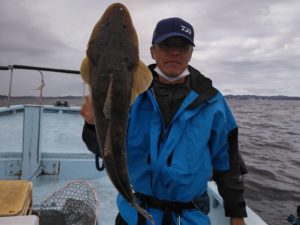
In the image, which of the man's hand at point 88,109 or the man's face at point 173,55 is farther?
the man's face at point 173,55

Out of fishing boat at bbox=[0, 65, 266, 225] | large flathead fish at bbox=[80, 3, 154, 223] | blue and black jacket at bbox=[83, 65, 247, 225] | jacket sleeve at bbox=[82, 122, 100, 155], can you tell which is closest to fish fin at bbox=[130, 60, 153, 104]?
large flathead fish at bbox=[80, 3, 154, 223]

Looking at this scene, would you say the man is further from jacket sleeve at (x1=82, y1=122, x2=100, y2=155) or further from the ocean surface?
the ocean surface

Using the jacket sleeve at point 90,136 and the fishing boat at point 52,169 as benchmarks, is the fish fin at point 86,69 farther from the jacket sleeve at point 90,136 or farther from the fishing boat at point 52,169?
the fishing boat at point 52,169

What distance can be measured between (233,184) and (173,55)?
4.93 feet

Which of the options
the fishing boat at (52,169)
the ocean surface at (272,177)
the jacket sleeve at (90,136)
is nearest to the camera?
the jacket sleeve at (90,136)

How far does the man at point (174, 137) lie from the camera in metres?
3.28

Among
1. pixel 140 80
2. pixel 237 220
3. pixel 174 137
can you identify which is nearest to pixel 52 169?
pixel 237 220

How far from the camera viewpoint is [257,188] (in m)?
14.2

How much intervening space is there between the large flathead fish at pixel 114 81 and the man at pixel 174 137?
889 millimetres

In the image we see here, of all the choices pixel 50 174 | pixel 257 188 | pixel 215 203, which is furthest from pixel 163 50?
pixel 257 188

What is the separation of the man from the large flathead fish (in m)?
0.89

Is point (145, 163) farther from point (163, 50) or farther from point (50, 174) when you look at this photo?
point (50, 174)

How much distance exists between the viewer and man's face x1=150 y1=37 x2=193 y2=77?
337 centimetres

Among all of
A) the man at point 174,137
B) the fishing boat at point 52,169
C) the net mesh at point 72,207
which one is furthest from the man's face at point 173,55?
the fishing boat at point 52,169
